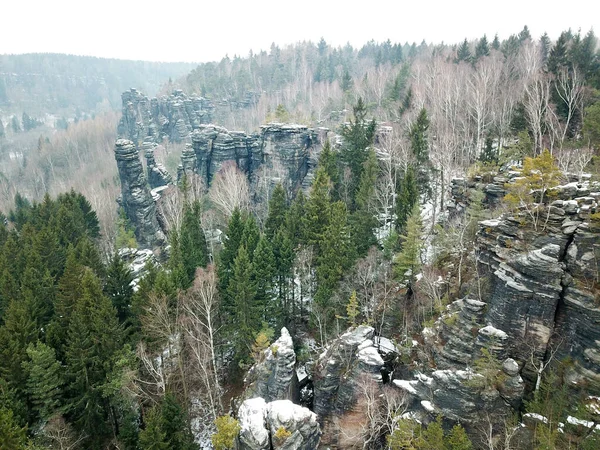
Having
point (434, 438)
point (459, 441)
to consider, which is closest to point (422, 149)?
point (434, 438)

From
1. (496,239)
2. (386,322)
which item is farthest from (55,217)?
(496,239)

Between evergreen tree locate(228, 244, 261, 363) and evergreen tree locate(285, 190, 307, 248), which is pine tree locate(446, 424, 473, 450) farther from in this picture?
evergreen tree locate(285, 190, 307, 248)

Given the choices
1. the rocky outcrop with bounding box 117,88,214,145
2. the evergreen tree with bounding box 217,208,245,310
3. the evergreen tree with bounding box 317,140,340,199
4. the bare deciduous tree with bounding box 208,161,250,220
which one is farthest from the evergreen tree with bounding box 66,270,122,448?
the rocky outcrop with bounding box 117,88,214,145

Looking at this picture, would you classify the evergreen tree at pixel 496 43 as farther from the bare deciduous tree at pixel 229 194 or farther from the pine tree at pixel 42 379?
the pine tree at pixel 42 379

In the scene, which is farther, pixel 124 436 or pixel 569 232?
pixel 124 436

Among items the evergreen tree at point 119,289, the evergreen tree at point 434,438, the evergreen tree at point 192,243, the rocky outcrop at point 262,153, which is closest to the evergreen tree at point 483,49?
the rocky outcrop at point 262,153

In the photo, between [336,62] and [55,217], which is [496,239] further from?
[336,62]

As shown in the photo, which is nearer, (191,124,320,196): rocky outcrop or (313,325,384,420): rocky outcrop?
(313,325,384,420): rocky outcrop
